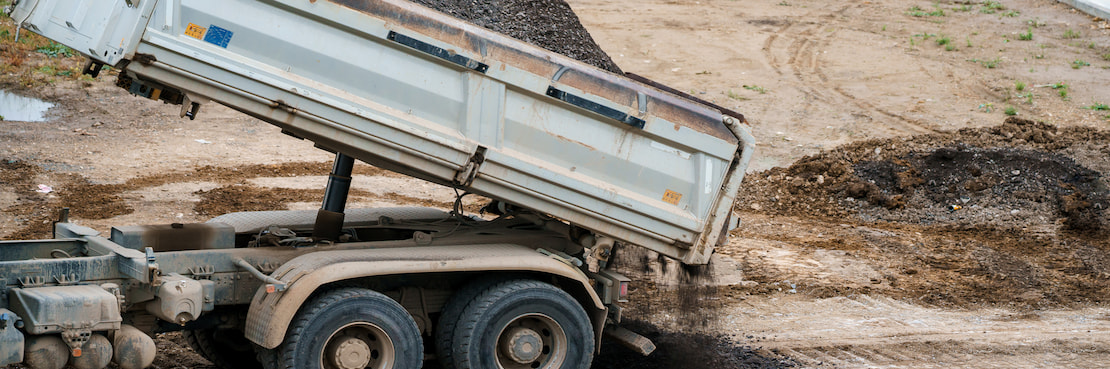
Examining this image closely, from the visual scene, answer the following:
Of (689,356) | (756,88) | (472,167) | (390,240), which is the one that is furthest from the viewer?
(756,88)

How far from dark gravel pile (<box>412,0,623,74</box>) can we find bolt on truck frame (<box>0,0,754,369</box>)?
3217 mm

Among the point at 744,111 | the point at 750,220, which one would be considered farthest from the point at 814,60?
the point at 750,220

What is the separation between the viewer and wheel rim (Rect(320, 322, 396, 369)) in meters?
5.82

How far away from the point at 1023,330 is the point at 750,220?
376 centimetres

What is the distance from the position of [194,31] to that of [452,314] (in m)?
2.12

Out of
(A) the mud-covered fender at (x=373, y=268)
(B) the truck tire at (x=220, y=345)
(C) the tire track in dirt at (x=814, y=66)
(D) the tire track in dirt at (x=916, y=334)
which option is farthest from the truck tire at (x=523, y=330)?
(C) the tire track in dirt at (x=814, y=66)

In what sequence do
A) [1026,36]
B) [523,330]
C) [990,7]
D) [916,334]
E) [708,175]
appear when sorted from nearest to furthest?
[523,330], [708,175], [916,334], [1026,36], [990,7]

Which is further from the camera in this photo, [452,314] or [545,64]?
[452,314]

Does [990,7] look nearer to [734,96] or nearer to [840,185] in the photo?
[734,96]

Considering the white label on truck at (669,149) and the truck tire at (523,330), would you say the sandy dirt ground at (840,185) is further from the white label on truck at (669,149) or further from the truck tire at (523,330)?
the white label on truck at (669,149)

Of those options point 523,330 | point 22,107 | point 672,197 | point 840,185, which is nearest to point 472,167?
point 523,330

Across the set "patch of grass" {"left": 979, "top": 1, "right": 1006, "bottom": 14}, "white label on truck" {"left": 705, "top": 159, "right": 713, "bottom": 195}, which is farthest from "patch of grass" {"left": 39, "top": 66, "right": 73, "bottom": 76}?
"patch of grass" {"left": 979, "top": 1, "right": 1006, "bottom": 14}

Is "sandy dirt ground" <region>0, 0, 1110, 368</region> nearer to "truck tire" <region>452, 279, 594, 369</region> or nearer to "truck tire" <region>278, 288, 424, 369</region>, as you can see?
"truck tire" <region>452, 279, 594, 369</region>

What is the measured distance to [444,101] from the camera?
589 cm
